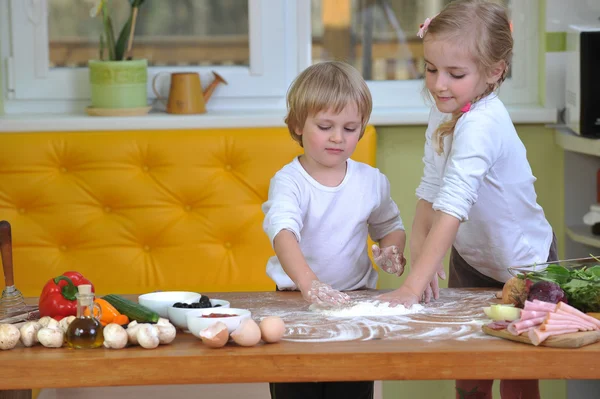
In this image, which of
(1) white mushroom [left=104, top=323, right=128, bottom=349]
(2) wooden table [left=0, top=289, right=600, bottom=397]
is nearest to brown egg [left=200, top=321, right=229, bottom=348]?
(2) wooden table [left=0, top=289, right=600, bottom=397]

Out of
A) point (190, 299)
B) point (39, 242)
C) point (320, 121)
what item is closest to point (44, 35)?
point (39, 242)

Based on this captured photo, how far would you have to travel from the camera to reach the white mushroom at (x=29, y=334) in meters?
1.36

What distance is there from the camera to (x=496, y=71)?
174 cm

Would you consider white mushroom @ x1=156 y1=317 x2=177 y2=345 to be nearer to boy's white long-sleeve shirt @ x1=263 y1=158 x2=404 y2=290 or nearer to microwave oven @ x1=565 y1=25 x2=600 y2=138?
boy's white long-sleeve shirt @ x1=263 y1=158 x2=404 y2=290

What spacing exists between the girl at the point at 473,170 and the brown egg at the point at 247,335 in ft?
1.14

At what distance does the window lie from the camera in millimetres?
2826

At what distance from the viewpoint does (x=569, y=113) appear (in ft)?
8.56

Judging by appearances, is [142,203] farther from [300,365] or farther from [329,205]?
[300,365]

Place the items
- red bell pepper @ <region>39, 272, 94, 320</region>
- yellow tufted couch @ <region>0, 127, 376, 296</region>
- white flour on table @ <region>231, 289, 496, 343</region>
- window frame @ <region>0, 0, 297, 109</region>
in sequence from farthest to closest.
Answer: window frame @ <region>0, 0, 297, 109</region>, yellow tufted couch @ <region>0, 127, 376, 296</region>, red bell pepper @ <region>39, 272, 94, 320</region>, white flour on table @ <region>231, 289, 496, 343</region>

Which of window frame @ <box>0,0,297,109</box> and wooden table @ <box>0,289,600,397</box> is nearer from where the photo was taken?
wooden table @ <box>0,289,600,397</box>

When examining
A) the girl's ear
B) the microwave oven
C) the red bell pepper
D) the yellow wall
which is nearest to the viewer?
the red bell pepper

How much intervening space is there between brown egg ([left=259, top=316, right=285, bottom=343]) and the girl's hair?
0.63m

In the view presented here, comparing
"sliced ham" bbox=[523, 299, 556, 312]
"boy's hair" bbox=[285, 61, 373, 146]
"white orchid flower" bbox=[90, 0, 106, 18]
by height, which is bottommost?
"sliced ham" bbox=[523, 299, 556, 312]

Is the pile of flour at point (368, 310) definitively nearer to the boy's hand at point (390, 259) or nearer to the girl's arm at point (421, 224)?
the boy's hand at point (390, 259)
